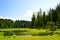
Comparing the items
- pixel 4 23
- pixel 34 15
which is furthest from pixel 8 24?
pixel 34 15

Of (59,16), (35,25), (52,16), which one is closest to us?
(59,16)

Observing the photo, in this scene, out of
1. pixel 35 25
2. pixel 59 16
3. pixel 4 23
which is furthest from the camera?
pixel 4 23

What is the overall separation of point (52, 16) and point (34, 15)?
21115 mm

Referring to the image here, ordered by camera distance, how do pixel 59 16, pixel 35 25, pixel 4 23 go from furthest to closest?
pixel 4 23, pixel 35 25, pixel 59 16

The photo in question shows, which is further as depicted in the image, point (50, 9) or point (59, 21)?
point (50, 9)

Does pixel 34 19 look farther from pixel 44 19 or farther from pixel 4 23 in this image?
pixel 4 23

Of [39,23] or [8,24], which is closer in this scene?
[39,23]

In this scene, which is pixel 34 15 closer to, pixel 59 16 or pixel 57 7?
pixel 57 7

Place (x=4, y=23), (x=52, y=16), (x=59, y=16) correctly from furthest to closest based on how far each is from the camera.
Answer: (x=4, y=23) < (x=52, y=16) < (x=59, y=16)

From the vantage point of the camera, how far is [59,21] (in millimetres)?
109688

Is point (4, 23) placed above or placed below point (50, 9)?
below

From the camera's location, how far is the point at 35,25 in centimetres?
12938

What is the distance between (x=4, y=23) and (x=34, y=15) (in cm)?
3009

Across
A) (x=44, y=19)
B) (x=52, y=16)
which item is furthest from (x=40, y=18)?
(x=52, y=16)
